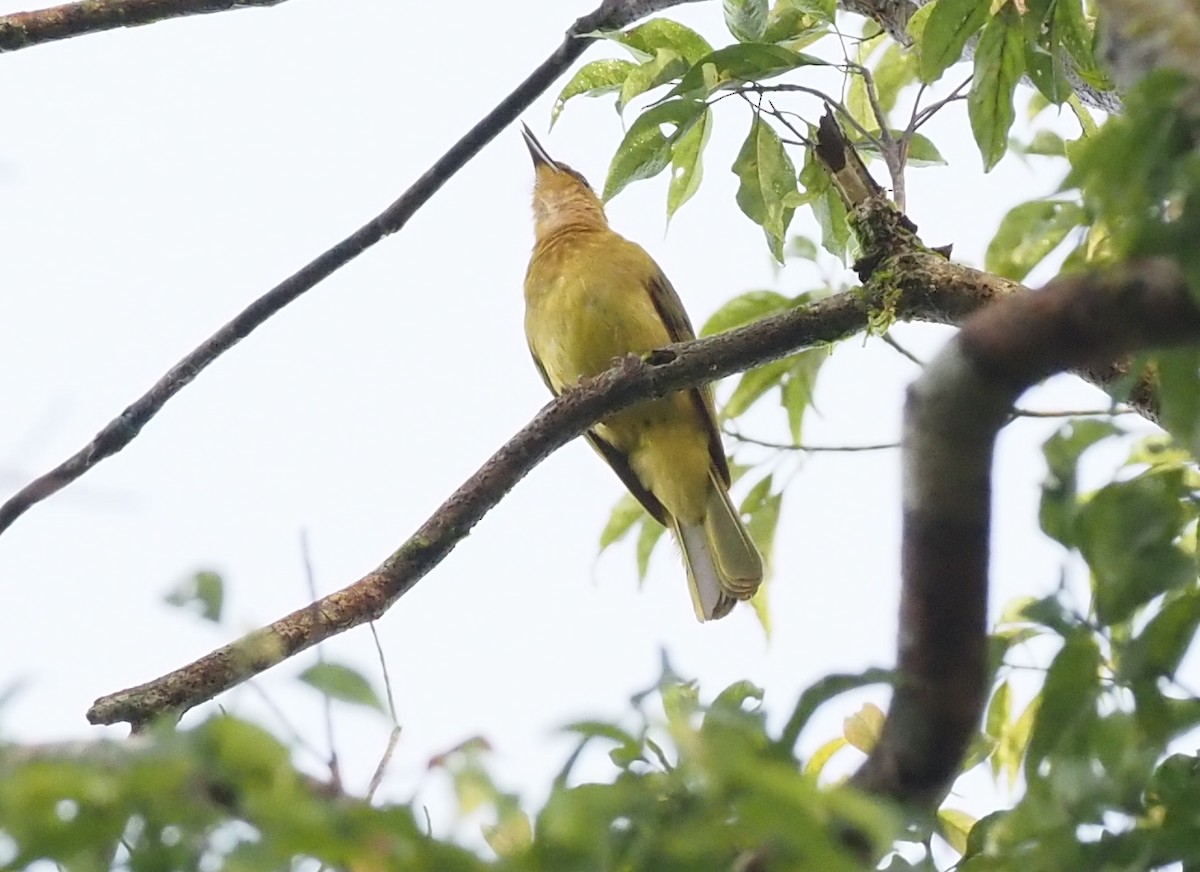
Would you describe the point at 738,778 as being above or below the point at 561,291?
below

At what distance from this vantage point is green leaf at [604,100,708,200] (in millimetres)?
2572

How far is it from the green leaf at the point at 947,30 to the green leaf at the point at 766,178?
Answer: 58 centimetres

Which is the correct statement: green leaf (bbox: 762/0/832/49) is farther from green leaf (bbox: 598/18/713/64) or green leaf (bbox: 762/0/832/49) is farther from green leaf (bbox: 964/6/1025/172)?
green leaf (bbox: 964/6/1025/172)

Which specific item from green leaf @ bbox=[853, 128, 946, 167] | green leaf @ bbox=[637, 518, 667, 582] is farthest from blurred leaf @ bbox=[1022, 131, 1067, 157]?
green leaf @ bbox=[637, 518, 667, 582]

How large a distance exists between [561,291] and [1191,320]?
12.7ft

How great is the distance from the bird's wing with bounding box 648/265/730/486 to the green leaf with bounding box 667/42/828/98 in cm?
206

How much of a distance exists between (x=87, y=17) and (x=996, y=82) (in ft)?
6.73

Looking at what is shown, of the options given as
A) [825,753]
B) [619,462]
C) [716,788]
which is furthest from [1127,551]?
[619,462]

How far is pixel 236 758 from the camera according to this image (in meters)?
0.93

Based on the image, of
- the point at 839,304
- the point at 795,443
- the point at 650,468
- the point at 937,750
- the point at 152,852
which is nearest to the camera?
the point at 152,852

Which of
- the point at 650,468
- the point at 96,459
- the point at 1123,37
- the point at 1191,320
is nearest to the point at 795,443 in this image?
the point at 650,468

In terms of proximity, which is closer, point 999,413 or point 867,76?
point 999,413

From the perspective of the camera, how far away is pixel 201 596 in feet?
3.72

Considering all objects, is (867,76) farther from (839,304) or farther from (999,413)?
(999,413)
